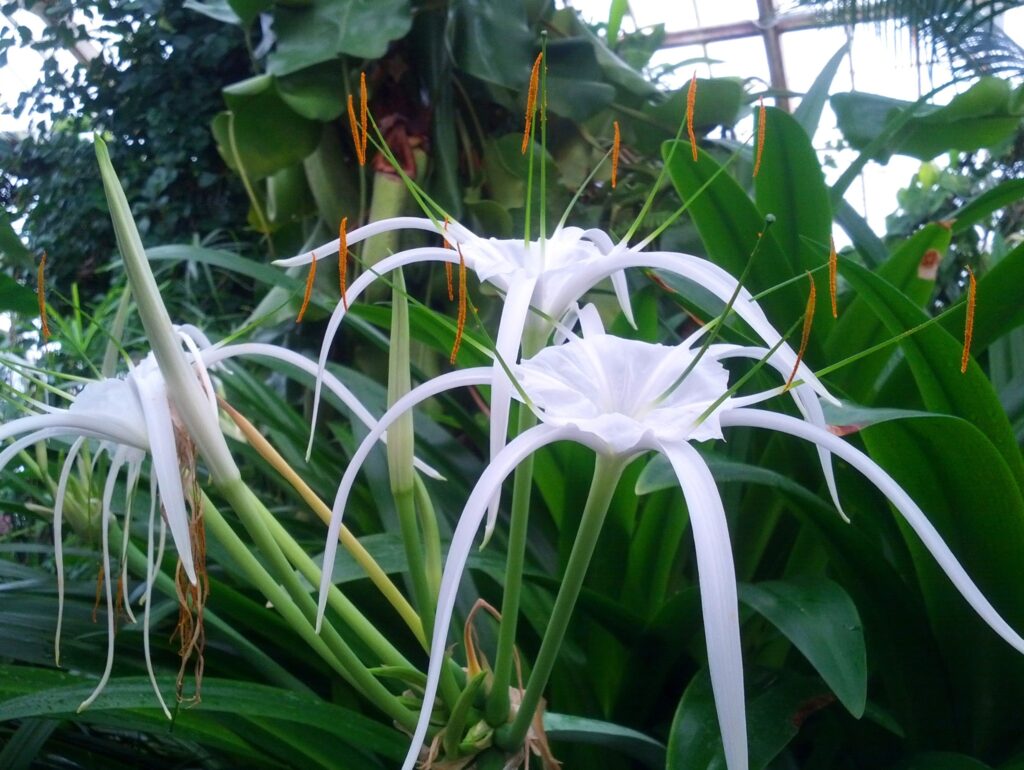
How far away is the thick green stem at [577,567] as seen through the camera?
27 cm

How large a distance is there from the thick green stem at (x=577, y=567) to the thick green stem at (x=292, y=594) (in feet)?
0.18

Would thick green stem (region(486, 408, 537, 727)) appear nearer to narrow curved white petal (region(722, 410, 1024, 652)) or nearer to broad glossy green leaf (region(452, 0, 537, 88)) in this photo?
narrow curved white petal (region(722, 410, 1024, 652))

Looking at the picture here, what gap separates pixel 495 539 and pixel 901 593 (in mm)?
307

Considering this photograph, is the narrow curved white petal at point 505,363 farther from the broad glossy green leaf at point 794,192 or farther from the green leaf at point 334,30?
the green leaf at point 334,30

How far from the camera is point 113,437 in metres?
0.31

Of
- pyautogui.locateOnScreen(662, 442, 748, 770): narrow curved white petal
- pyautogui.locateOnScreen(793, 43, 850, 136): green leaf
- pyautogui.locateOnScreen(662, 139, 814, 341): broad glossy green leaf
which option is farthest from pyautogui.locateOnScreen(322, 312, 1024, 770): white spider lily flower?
pyautogui.locateOnScreen(793, 43, 850, 136): green leaf

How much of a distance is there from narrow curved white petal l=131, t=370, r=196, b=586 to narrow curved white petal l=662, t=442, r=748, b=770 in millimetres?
151

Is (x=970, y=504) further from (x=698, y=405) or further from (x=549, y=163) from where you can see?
(x=549, y=163)

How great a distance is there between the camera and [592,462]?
0.61 meters

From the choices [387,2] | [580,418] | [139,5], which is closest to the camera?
[580,418]

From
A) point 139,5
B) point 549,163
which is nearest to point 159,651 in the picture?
point 549,163

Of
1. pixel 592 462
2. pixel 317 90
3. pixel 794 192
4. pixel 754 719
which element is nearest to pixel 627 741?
pixel 754 719

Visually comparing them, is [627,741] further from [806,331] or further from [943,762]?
[806,331]

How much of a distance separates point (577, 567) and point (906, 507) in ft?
0.33
